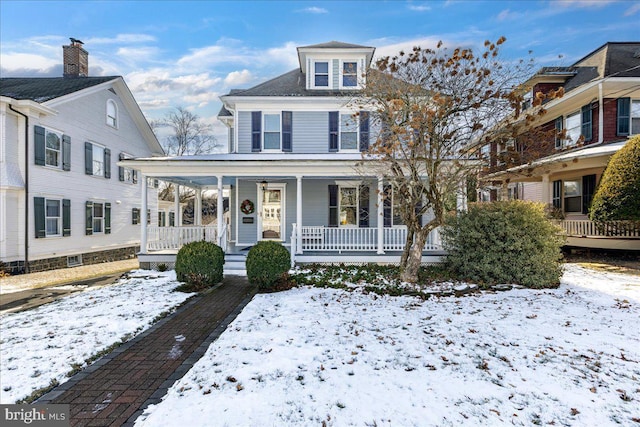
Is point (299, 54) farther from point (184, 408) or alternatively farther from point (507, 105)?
point (184, 408)

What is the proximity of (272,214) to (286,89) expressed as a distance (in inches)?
206

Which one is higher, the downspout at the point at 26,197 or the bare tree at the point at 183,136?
the bare tree at the point at 183,136

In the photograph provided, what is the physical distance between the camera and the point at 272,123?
12531mm

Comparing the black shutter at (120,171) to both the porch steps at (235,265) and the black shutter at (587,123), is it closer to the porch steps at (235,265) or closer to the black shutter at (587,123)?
the porch steps at (235,265)

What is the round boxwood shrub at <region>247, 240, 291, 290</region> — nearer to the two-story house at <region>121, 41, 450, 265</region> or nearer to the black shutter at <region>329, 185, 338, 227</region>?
the two-story house at <region>121, 41, 450, 265</region>

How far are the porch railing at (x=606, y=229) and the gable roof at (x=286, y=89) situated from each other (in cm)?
1048

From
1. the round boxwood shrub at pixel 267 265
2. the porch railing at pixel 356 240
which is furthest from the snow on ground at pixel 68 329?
the porch railing at pixel 356 240

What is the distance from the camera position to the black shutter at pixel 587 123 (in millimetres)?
12830

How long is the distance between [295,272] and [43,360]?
5867mm

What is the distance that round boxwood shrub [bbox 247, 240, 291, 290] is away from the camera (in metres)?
7.27

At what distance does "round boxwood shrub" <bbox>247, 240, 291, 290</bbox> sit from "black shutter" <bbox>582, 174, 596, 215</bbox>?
45.1ft

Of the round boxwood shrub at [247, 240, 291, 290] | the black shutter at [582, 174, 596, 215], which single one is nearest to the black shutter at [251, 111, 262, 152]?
the round boxwood shrub at [247, 240, 291, 290]

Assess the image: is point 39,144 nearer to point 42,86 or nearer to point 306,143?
point 42,86

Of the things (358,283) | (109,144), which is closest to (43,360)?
(358,283)
